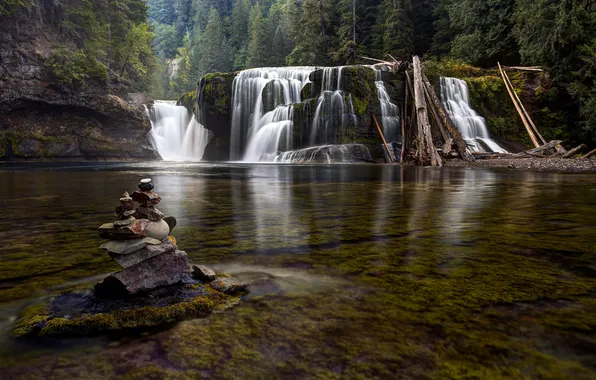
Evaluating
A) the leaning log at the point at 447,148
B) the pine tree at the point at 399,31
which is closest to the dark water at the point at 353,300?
the leaning log at the point at 447,148

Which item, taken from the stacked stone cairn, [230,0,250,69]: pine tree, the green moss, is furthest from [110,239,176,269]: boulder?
[230,0,250,69]: pine tree

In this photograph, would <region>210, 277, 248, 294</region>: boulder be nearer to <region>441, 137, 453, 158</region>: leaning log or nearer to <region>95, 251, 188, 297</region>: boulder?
<region>95, 251, 188, 297</region>: boulder

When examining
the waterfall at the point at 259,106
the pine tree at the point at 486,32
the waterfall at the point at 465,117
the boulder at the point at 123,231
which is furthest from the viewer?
the pine tree at the point at 486,32

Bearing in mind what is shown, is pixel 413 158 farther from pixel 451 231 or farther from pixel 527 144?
pixel 451 231

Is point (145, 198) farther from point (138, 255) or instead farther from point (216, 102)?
point (216, 102)

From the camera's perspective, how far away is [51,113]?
1152 inches

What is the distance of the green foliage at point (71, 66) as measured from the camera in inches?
1110

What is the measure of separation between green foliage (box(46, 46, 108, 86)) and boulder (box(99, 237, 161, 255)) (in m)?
32.2

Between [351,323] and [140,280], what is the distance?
3.93 feet

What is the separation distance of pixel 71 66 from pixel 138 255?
1298 inches

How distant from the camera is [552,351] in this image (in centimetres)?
139

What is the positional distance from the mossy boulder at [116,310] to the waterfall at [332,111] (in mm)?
22701

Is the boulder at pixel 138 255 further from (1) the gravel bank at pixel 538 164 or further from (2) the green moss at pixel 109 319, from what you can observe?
(1) the gravel bank at pixel 538 164

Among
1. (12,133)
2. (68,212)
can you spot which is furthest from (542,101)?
(12,133)
